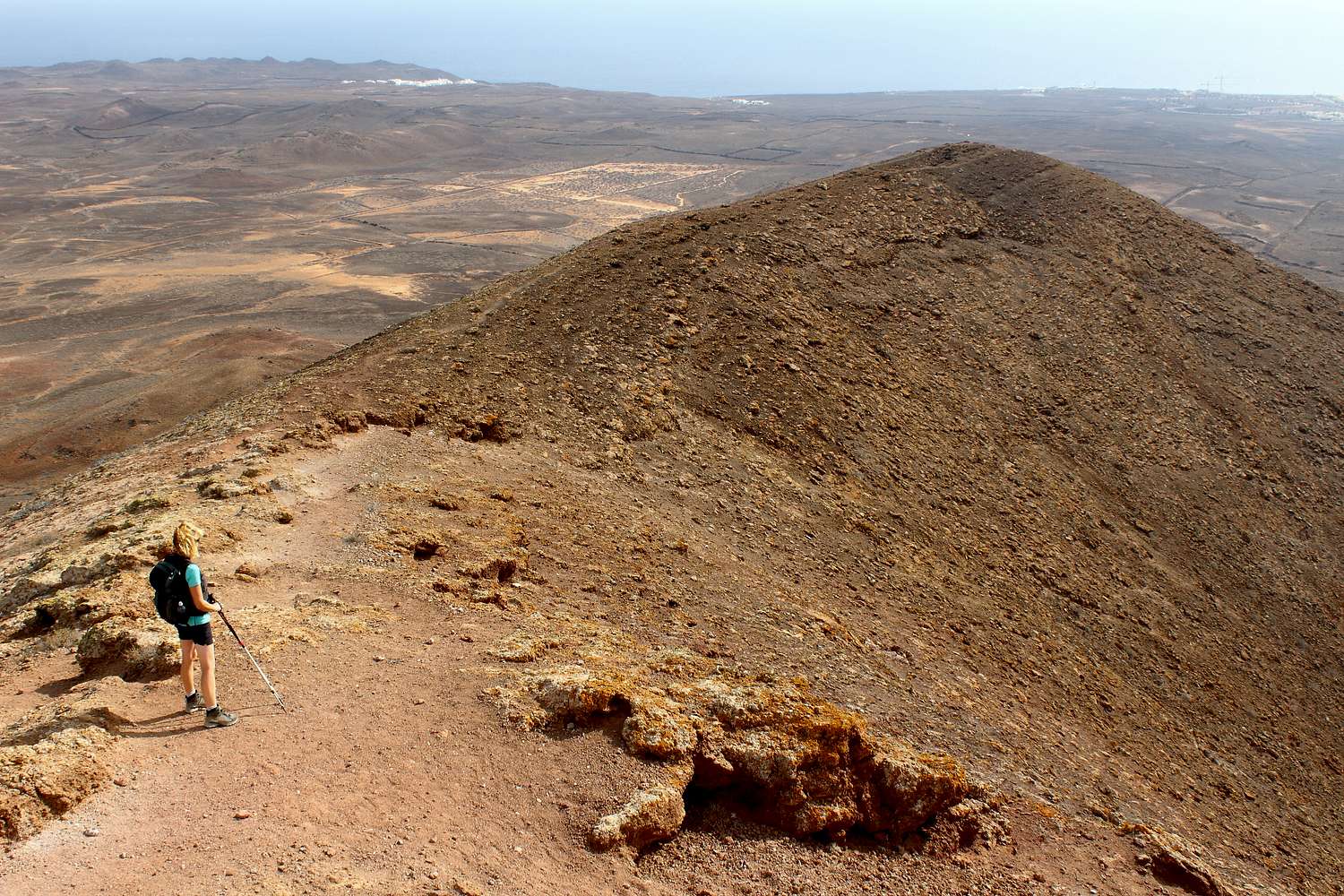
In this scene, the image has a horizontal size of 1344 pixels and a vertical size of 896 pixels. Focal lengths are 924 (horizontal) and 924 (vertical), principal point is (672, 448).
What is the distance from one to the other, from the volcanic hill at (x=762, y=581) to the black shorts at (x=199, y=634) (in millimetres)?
469

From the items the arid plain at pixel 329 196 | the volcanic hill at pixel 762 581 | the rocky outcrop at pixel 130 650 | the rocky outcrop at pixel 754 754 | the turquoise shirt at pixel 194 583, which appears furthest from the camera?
the arid plain at pixel 329 196

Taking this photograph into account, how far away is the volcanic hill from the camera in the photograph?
5.25m

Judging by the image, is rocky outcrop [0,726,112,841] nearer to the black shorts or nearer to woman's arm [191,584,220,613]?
the black shorts

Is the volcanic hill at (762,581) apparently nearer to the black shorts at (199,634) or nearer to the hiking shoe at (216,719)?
the hiking shoe at (216,719)

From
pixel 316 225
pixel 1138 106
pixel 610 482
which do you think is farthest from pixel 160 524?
pixel 1138 106

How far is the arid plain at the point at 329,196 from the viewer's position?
30750 millimetres

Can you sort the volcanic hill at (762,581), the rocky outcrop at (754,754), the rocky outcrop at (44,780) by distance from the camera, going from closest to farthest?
the rocky outcrop at (44,780) → the volcanic hill at (762,581) → the rocky outcrop at (754,754)

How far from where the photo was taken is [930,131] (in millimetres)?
121688

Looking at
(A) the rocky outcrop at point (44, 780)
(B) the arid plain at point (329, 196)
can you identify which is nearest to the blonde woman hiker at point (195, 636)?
(A) the rocky outcrop at point (44, 780)

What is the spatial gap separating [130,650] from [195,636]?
98 cm

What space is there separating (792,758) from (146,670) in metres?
4.21

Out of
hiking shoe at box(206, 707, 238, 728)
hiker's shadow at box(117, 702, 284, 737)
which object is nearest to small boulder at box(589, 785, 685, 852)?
hiker's shadow at box(117, 702, 284, 737)

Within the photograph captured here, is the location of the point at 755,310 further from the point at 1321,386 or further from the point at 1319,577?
the point at 1321,386

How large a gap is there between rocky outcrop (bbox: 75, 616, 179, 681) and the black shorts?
2.02 feet
